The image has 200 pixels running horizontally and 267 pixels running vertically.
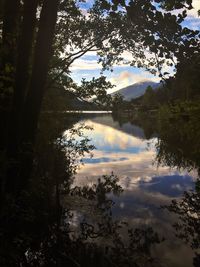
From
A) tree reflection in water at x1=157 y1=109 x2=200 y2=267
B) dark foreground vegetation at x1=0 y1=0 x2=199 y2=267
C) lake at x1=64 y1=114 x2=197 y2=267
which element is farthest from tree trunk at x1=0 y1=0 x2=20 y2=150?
lake at x1=64 y1=114 x2=197 y2=267

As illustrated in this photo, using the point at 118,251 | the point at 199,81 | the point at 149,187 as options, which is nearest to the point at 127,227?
the point at 118,251

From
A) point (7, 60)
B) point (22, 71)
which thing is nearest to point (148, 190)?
point (7, 60)

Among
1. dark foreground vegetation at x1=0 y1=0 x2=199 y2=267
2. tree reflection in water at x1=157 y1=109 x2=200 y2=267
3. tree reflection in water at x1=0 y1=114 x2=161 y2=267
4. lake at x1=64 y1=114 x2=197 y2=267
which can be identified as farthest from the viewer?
lake at x1=64 y1=114 x2=197 y2=267

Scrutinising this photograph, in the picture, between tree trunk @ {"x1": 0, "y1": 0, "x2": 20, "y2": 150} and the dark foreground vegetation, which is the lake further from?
tree trunk @ {"x1": 0, "y1": 0, "x2": 20, "y2": 150}

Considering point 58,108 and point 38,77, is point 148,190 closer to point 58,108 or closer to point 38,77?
point 58,108

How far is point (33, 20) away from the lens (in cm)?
723

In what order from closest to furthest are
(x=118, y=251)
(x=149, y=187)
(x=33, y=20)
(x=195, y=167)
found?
(x=33, y=20) < (x=118, y=251) < (x=149, y=187) < (x=195, y=167)

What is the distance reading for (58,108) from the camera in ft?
68.3

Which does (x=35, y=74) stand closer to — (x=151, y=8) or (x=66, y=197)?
(x=151, y=8)

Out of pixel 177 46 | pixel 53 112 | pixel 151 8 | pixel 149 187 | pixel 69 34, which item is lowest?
pixel 149 187

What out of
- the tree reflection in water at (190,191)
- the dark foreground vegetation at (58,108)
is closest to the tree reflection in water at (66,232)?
the dark foreground vegetation at (58,108)

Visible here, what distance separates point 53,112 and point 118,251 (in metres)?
9.13

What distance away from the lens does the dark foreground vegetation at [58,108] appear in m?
5.40

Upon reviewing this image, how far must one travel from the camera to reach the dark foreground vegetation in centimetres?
540
